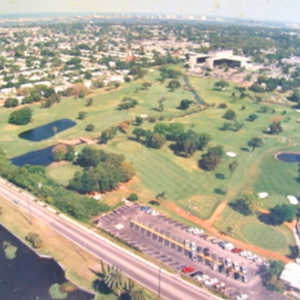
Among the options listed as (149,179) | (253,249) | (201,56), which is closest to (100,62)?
(201,56)

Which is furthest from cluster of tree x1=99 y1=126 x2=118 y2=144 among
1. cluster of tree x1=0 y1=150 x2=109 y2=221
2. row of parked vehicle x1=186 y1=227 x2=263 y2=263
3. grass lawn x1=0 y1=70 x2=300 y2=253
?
row of parked vehicle x1=186 y1=227 x2=263 y2=263

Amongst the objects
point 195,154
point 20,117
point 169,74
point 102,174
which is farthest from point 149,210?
point 169,74

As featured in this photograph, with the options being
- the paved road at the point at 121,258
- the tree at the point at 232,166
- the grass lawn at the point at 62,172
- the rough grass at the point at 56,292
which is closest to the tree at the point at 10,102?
the grass lawn at the point at 62,172

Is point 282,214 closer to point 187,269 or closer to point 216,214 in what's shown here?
point 216,214

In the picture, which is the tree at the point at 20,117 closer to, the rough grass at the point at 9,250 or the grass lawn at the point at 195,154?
the grass lawn at the point at 195,154

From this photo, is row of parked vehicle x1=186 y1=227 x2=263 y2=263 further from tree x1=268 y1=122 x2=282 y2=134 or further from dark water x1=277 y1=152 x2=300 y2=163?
tree x1=268 y1=122 x2=282 y2=134
